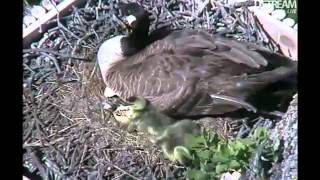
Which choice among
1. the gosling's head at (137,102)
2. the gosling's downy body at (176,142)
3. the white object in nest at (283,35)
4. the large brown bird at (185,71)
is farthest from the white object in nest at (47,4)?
the white object in nest at (283,35)

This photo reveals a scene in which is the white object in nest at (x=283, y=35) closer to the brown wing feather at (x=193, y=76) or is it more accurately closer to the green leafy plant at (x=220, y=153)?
the brown wing feather at (x=193, y=76)

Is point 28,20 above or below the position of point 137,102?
above

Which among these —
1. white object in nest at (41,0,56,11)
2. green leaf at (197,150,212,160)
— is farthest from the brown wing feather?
white object in nest at (41,0,56,11)

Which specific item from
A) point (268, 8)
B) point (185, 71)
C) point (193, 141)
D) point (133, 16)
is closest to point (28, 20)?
point (133, 16)

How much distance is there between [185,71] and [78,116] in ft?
1.10

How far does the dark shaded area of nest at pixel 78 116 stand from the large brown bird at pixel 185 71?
4cm

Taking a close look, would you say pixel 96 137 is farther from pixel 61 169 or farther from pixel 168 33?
pixel 168 33

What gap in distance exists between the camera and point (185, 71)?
2.08 m

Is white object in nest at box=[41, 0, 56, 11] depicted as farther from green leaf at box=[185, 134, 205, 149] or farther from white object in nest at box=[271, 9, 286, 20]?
white object in nest at box=[271, 9, 286, 20]

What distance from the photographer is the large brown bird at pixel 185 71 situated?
6.77ft

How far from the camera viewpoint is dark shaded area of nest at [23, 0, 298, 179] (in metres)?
2.02

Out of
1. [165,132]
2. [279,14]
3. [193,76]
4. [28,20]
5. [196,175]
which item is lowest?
[196,175]

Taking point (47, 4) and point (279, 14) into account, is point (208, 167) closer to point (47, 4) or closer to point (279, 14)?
point (279, 14)

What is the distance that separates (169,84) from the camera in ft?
6.81
